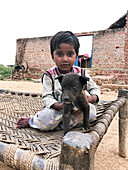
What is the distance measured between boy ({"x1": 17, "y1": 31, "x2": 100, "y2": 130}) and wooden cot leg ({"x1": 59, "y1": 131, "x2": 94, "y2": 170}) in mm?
478

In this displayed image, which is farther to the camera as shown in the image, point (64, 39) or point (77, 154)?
point (64, 39)

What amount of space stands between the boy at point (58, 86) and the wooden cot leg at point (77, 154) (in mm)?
478

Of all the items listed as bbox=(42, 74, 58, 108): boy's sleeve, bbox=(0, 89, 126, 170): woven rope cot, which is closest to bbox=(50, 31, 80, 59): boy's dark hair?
bbox=(42, 74, 58, 108): boy's sleeve

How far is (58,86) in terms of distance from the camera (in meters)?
1.00

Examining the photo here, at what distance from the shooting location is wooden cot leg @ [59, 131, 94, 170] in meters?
0.39

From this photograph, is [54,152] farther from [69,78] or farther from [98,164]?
[98,164]

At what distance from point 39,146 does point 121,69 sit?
6.61 metres

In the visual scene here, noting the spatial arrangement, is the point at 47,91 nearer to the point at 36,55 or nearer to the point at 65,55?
the point at 65,55

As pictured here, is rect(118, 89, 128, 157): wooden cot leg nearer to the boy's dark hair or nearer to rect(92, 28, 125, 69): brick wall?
the boy's dark hair

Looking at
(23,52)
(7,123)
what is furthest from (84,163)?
(23,52)

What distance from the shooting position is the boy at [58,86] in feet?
2.95

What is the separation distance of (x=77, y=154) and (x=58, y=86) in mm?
638

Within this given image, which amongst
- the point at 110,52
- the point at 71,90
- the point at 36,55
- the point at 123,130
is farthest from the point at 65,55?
the point at 36,55

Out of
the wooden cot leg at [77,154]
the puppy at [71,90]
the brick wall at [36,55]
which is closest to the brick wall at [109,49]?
the brick wall at [36,55]
